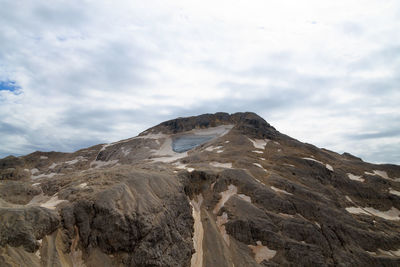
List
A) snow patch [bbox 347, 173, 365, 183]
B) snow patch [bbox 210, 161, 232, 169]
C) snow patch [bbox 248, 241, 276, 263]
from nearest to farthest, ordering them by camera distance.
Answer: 1. snow patch [bbox 248, 241, 276, 263]
2. snow patch [bbox 210, 161, 232, 169]
3. snow patch [bbox 347, 173, 365, 183]

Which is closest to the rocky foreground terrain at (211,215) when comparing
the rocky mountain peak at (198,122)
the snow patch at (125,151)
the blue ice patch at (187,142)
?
the blue ice patch at (187,142)

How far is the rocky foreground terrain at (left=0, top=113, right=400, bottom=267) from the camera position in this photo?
1889cm

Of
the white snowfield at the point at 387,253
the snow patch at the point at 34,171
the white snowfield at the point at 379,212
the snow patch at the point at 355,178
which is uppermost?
the snow patch at the point at 34,171

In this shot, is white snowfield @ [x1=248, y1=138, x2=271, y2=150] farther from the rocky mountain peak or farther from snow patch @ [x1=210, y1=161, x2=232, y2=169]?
the rocky mountain peak

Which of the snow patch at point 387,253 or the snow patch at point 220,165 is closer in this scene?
the snow patch at point 387,253

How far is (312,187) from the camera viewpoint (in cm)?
3666


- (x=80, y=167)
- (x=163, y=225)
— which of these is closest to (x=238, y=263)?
(x=163, y=225)

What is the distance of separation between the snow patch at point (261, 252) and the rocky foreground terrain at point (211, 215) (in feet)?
0.37

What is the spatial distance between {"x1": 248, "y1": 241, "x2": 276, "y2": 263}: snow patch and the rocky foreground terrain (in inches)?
4.5

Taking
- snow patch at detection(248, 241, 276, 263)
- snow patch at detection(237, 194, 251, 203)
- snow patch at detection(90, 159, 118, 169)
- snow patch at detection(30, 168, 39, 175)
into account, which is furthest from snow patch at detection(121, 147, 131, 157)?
snow patch at detection(248, 241, 276, 263)

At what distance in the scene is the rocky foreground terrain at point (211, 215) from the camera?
18.9 metres

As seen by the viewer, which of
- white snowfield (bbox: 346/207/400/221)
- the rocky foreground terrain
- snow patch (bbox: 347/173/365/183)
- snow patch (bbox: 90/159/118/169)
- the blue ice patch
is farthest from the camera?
the blue ice patch

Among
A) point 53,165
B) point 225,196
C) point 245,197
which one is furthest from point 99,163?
point 245,197

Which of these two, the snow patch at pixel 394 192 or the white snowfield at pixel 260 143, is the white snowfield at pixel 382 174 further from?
the white snowfield at pixel 260 143
